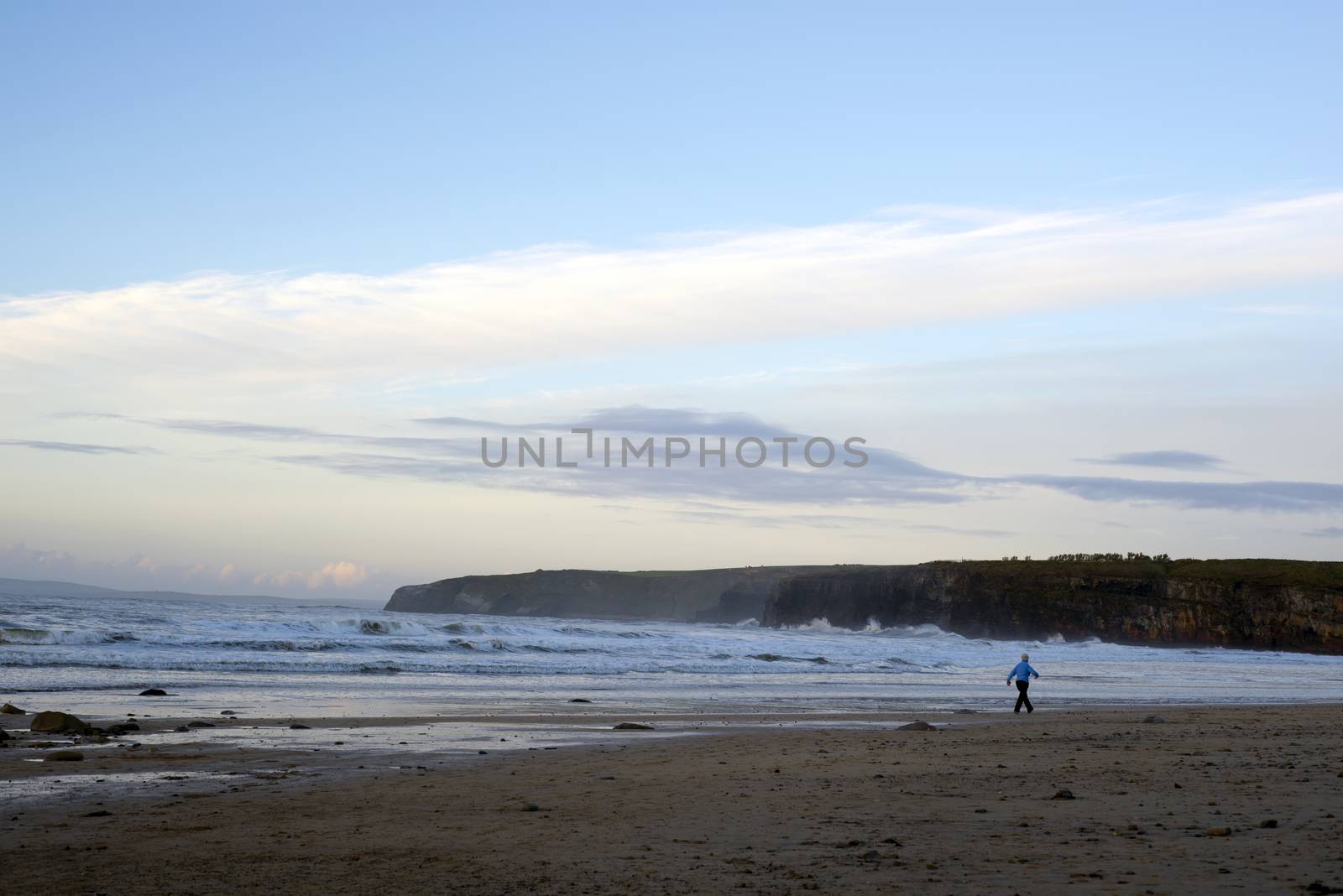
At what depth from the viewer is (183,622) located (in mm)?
44344

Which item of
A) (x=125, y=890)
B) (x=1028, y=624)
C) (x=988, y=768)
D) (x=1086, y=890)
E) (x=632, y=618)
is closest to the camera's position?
(x=1086, y=890)

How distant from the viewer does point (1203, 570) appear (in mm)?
81250

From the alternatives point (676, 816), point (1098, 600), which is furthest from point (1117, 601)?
point (676, 816)

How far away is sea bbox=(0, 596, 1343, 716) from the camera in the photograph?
70.5 feet

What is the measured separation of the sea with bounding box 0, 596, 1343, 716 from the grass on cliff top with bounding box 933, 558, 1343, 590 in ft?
65.7

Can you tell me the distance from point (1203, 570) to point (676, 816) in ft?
270

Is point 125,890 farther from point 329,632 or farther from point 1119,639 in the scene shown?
point 1119,639

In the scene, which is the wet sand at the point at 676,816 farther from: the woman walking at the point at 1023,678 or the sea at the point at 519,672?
the woman walking at the point at 1023,678

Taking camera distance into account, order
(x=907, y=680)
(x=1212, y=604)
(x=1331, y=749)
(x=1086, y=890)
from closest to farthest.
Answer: (x=1086, y=890), (x=1331, y=749), (x=907, y=680), (x=1212, y=604)

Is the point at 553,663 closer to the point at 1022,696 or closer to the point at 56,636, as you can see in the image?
the point at 56,636

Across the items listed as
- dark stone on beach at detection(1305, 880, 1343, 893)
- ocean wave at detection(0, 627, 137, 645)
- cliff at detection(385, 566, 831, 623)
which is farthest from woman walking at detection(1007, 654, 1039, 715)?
cliff at detection(385, 566, 831, 623)

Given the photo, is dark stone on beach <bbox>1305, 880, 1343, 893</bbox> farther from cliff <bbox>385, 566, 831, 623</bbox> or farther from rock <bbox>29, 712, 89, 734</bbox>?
cliff <bbox>385, 566, 831, 623</bbox>

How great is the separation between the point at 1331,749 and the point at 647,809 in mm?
9310

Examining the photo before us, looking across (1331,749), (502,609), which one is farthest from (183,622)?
(502,609)
